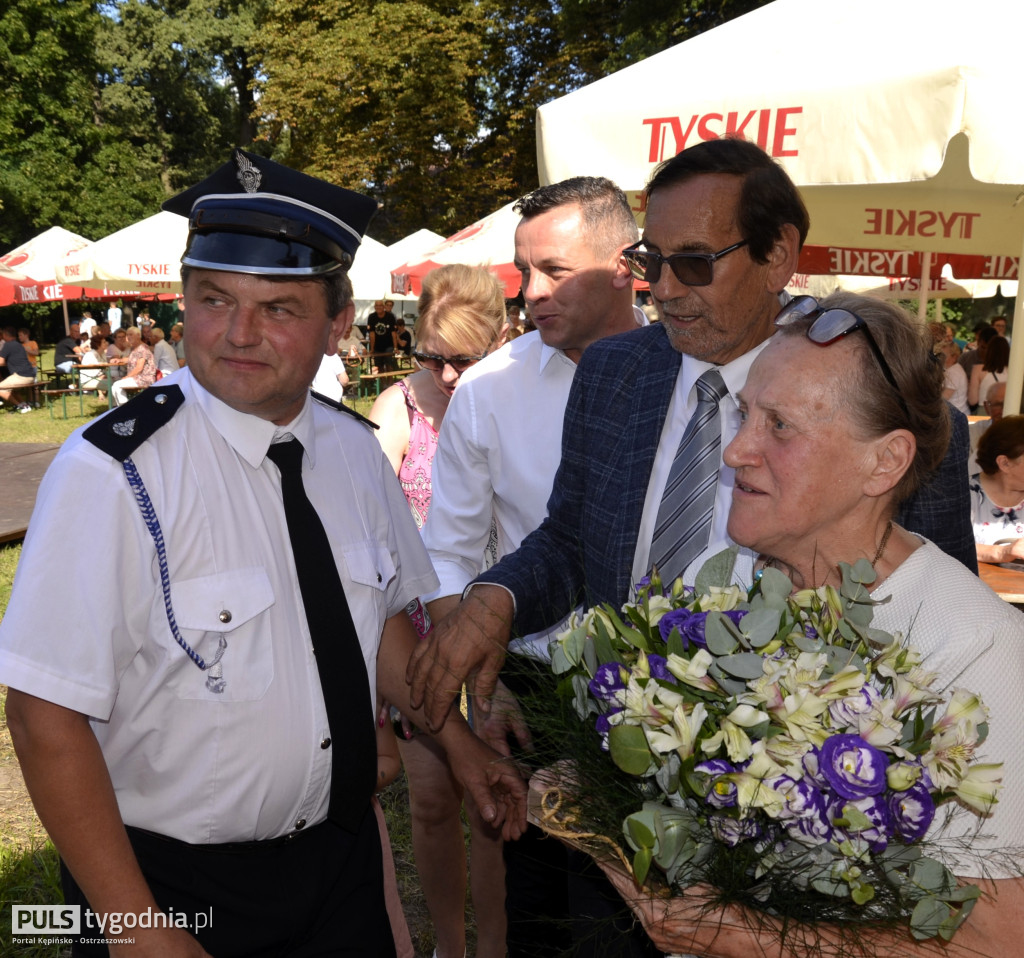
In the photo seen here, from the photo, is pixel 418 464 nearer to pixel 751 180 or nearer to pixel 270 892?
pixel 751 180

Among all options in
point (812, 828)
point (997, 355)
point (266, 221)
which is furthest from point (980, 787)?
point (997, 355)

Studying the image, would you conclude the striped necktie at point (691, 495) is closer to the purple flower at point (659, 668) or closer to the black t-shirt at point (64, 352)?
the purple flower at point (659, 668)

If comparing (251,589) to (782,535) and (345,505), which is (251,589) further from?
(782,535)

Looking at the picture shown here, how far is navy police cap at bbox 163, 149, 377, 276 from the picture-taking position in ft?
6.90

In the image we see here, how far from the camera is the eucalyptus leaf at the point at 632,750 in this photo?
60.7 inches

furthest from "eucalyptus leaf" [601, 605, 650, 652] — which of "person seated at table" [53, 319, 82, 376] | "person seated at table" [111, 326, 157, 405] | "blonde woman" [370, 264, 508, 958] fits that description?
"person seated at table" [53, 319, 82, 376]

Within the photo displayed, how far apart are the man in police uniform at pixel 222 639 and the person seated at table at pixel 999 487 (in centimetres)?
450

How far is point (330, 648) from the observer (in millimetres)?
2102

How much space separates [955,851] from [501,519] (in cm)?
210

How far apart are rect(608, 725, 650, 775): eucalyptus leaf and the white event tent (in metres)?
2.41

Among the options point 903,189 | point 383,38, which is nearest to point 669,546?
point 903,189

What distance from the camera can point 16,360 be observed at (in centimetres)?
2159

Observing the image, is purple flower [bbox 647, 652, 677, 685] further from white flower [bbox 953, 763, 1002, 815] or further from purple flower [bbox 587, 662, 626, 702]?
white flower [bbox 953, 763, 1002, 815]

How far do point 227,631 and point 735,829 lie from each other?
3.41 feet
